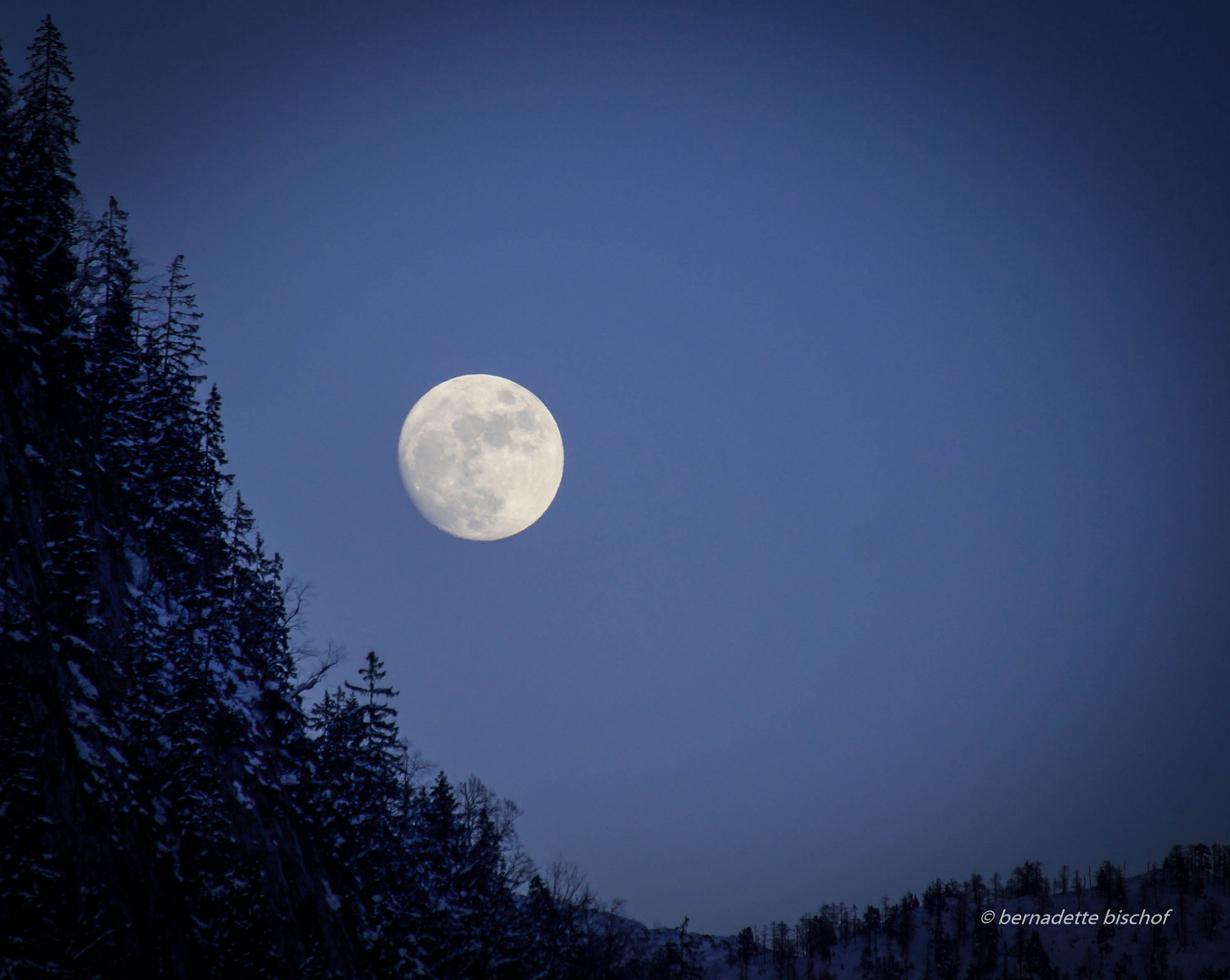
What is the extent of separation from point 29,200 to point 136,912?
28752 mm

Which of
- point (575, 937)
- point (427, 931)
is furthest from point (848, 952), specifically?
point (427, 931)

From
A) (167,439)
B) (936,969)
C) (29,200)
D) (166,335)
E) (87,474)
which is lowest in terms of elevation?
(936,969)

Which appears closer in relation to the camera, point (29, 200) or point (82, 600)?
point (82, 600)

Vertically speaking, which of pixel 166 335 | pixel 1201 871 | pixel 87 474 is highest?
pixel 166 335

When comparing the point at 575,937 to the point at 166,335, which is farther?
the point at 575,937

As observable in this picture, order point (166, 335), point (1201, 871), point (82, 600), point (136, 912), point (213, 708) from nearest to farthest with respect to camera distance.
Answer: point (136, 912)
point (82, 600)
point (213, 708)
point (166, 335)
point (1201, 871)

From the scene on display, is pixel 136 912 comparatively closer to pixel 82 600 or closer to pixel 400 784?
pixel 82 600

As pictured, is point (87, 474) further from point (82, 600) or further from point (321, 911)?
point (321, 911)

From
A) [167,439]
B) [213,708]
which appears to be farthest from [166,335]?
[213,708]

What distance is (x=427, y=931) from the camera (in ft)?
133

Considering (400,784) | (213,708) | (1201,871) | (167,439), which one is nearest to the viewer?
(213,708)

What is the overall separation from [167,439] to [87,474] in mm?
3487

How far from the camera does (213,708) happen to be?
109 feet

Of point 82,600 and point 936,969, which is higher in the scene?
point 82,600
